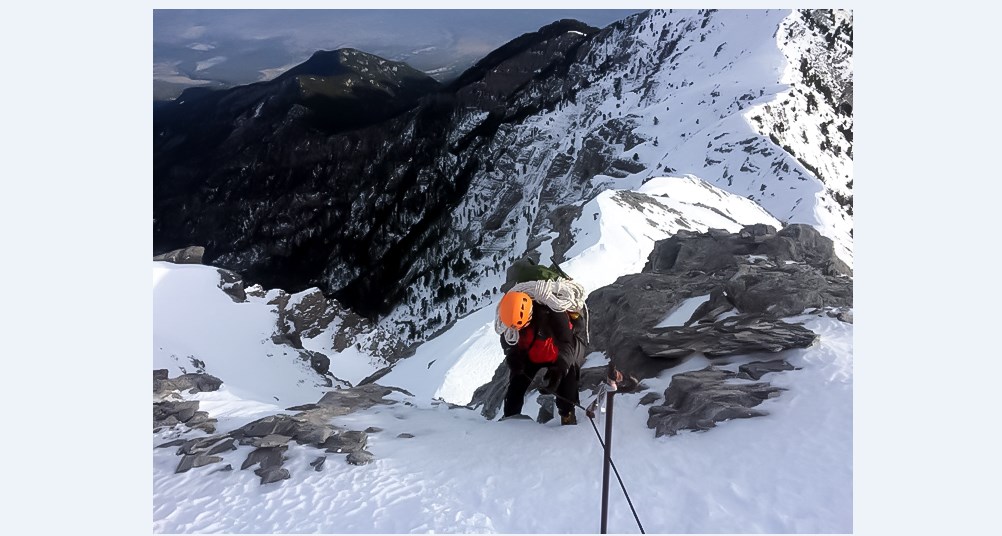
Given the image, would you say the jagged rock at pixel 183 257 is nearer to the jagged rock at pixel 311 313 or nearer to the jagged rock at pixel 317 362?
the jagged rock at pixel 311 313

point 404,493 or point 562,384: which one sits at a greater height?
point 562,384

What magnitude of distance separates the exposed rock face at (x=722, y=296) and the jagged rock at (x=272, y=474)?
16.6 feet

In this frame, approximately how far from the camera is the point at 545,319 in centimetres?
739

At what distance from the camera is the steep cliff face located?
9338 centimetres

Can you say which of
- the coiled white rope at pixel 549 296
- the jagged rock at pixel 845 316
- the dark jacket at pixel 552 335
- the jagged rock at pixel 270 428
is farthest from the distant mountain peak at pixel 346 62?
the jagged rock at pixel 845 316

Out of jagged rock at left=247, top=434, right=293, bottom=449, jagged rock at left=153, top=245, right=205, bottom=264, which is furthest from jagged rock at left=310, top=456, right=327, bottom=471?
jagged rock at left=153, top=245, right=205, bottom=264

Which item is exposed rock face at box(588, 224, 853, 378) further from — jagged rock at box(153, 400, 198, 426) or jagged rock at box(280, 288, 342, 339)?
jagged rock at box(280, 288, 342, 339)

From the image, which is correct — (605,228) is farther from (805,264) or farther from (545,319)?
(545,319)

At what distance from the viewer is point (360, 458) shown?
718 cm

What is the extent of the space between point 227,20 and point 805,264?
12.2 meters

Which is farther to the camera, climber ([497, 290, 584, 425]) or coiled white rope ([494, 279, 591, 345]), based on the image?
climber ([497, 290, 584, 425])

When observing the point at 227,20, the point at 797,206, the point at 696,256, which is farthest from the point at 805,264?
the point at 797,206

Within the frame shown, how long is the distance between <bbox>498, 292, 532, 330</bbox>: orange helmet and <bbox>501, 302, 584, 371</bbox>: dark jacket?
0.47m

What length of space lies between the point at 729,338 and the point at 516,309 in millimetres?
3672
